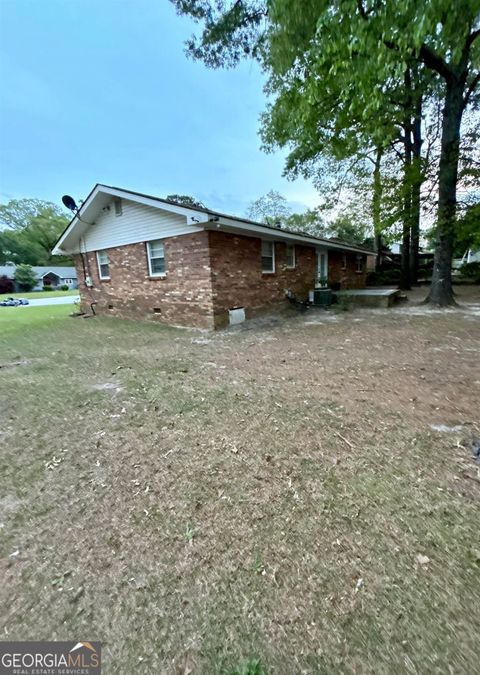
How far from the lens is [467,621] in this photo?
123 cm

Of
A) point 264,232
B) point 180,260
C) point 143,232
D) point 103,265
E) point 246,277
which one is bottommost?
point 246,277

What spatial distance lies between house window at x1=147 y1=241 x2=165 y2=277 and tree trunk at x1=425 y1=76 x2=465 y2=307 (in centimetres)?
923

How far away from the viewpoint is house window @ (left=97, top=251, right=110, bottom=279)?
10.8m

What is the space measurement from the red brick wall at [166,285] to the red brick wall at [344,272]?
790cm

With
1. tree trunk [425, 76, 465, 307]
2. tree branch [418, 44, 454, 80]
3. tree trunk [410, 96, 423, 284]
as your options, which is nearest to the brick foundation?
tree trunk [410, 96, 423, 284]

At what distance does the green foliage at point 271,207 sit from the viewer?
37562 millimetres

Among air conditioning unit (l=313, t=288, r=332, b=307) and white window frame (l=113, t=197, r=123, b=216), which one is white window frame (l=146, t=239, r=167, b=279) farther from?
air conditioning unit (l=313, t=288, r=332, b=307)

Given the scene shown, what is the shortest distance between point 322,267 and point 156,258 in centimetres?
772

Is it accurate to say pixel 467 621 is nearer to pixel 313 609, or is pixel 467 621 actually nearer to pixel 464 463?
pixel 313 609

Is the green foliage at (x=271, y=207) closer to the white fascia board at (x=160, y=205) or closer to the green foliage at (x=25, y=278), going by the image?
the green foliage at (x=25, y=278)

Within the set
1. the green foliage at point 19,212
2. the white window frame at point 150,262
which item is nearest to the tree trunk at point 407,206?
the white window frame at point 150,262

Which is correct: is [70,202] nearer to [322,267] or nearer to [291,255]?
[291,255]

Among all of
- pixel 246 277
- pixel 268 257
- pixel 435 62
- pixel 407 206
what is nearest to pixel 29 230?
pixel 268 257

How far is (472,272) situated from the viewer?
62.5 ft
